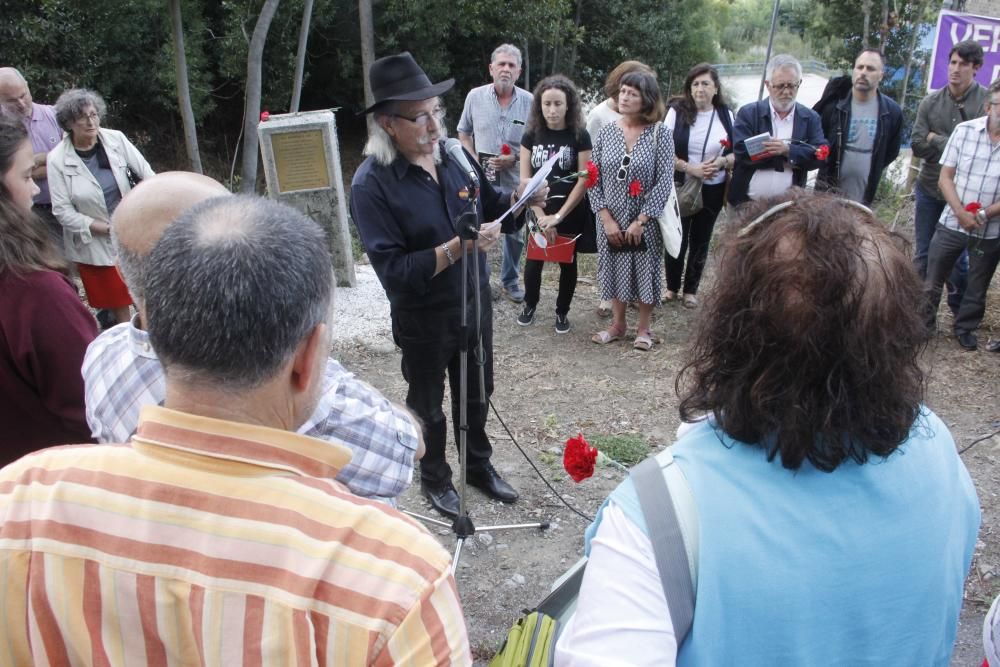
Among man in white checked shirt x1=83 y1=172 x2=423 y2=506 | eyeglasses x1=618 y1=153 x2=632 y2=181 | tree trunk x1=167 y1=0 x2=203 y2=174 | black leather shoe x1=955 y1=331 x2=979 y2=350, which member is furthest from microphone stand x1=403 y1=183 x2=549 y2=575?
tree trunk x1=167 y1=0 x2=203 y2=174

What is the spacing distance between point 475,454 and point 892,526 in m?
2.75

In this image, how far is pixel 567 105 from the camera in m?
5.49

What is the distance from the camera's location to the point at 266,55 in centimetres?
1697

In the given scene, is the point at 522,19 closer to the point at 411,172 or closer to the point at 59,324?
the point at 411,172

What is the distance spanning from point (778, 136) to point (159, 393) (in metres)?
5.03

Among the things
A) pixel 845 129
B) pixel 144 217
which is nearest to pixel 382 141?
pixel 144 217

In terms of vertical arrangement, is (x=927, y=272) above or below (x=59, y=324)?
below

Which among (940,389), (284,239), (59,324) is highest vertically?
(284,239)

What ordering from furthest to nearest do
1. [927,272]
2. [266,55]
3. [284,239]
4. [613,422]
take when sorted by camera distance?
[266,55] → [927,272] → [613,422] → [284,239]

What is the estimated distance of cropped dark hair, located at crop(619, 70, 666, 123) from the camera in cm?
504

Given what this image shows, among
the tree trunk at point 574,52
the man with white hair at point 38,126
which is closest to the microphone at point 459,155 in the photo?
the man with white hair at point 38,126

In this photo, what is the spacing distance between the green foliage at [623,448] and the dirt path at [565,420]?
0.36 ft

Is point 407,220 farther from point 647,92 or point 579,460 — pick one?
point 647,92

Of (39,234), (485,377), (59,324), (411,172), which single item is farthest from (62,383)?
(485,377)
